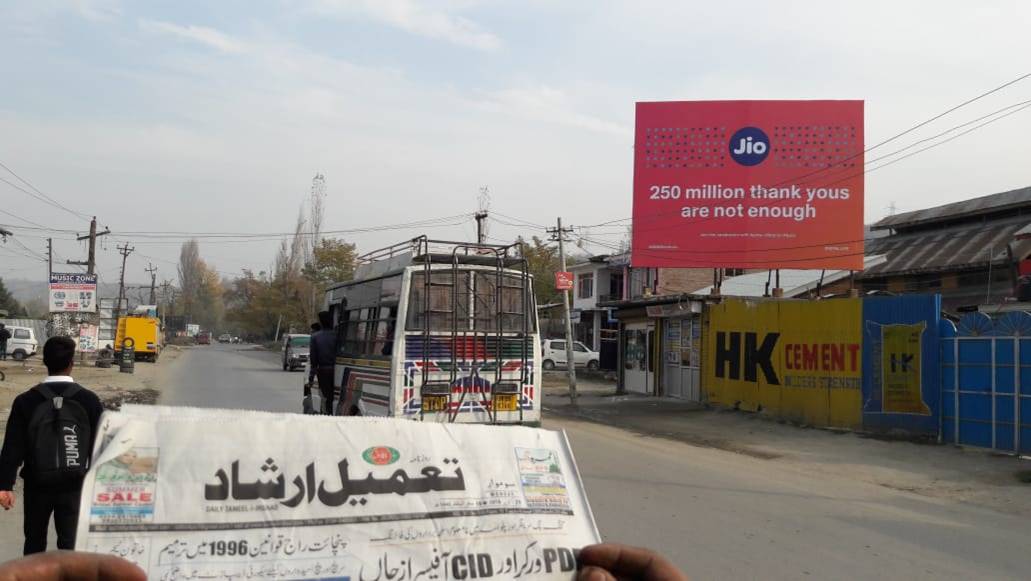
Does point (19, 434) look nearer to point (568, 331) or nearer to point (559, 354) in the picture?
point (568, 331)

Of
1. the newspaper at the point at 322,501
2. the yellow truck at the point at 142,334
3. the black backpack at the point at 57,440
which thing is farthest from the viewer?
the yellow truck at the point at 142,334

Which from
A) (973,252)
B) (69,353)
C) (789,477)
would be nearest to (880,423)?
(789,477)

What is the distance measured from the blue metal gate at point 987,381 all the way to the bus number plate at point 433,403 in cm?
878

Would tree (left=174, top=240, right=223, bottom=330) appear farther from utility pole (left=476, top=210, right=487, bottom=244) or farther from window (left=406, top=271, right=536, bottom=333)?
window (left=406, top=271, right=536, bottom=333)

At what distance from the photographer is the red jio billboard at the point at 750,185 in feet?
78.1

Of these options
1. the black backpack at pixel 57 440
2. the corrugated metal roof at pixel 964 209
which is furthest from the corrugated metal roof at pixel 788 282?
the black backpack at pixel 57 440

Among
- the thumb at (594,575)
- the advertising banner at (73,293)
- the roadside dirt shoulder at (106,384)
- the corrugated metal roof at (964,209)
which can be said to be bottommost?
the roadside dirt shoulder at (106,384)

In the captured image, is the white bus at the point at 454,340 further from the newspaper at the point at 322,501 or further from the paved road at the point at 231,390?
the paved road at the point at 231,390

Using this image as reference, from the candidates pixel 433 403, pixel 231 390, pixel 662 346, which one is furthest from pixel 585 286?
pixel 433 403

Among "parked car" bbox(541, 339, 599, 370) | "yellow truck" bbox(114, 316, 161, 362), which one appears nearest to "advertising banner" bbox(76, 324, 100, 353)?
"yellow truck" bbox(114, 316, 161, 362)

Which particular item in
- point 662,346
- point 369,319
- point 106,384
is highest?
point 369,319

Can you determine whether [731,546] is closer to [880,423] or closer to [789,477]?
[789,477]

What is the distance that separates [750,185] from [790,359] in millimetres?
7482

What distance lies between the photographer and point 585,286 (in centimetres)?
5803
